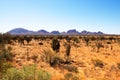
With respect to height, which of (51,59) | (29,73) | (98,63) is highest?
(29,73)

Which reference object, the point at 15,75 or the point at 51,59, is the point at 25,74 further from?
the point at 51,59

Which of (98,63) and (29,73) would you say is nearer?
(29,73)

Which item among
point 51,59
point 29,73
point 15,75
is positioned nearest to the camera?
point 15,75

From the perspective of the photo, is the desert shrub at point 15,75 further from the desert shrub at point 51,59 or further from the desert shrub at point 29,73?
the desert shrub at point 51,59

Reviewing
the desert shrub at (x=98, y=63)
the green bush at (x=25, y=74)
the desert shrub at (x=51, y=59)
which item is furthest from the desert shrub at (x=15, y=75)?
the desert shrub at (x=98, y=63)

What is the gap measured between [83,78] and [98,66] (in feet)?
20.6

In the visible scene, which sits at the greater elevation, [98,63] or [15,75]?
[15,75]

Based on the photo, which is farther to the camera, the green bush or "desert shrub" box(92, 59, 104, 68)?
"desert shrub" box(92, 59, 104, 68)

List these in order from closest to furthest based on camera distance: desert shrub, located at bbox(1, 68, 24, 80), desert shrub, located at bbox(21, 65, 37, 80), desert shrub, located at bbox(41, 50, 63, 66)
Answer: desert shrub, located at bbox(1, 68, 24, 80), desert shrub, located at bbox(21, 65, 37, 80), desert shrub, located at bbox(41, 50, 63, 66)

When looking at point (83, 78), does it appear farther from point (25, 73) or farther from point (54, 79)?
point (25, 73)

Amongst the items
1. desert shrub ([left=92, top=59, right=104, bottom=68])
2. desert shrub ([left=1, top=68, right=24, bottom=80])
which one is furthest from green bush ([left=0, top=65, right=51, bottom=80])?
desert shrub ([left=92, top=59, right=104, bottom=68])

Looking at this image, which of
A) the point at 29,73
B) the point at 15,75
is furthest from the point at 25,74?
the point at 15,75

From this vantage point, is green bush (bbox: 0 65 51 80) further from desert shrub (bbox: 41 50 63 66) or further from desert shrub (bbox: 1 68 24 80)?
desert shrub (bbox: 41 50 63 66)

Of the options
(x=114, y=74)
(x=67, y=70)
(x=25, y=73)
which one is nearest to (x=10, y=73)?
(x=25, y=73)
